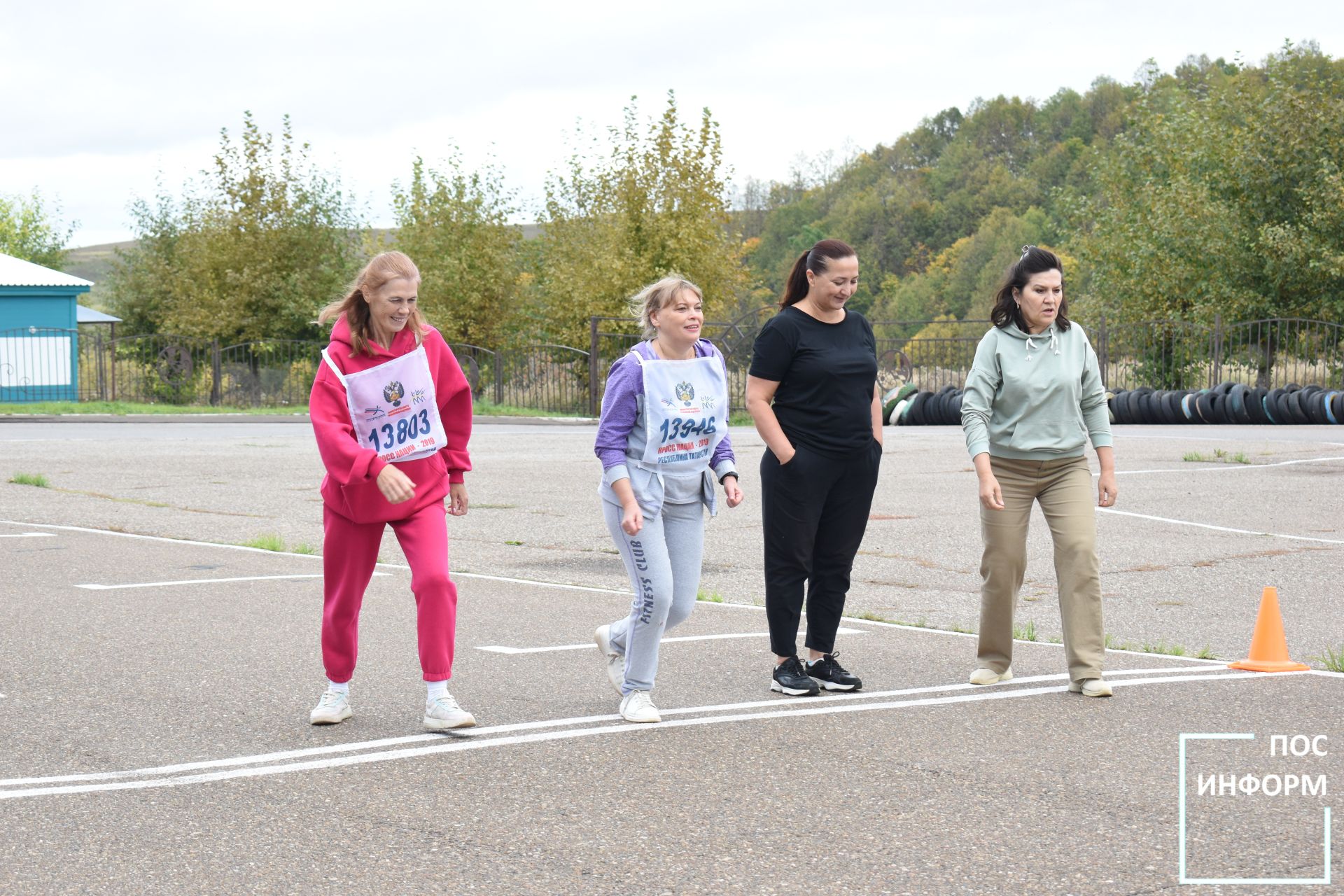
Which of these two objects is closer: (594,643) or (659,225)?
(594,643)

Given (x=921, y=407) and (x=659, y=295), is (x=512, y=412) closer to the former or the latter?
(x=921, y=407)

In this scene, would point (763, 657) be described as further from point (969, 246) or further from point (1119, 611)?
point (969, 246)

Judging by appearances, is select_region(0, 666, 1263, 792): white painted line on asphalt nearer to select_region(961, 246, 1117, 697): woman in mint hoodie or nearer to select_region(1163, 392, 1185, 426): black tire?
select_region(961, 246, 1117, 697): woman in mint hoodie

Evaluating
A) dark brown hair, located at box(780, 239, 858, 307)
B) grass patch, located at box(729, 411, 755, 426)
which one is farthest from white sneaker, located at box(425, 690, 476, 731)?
grass patch, located at box(729, 411, 755, 426)

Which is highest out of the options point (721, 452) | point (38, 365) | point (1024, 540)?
point (38, 365)

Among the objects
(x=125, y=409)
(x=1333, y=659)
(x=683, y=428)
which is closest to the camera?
(x=683, y=428)

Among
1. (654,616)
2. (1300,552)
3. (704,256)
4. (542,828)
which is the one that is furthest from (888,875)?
(704,256)

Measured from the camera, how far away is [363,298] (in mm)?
5777

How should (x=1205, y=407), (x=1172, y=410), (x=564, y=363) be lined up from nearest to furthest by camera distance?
(x=1205, y=407)
(x=1172, y=410)
(x=564, y=363)

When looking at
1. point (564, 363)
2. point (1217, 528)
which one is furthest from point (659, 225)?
point (1217, 528)

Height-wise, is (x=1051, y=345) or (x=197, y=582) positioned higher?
(x=1051, y=345)

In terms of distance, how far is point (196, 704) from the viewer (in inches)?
245

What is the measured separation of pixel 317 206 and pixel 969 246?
72.2m

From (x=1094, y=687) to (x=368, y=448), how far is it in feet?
10.2
